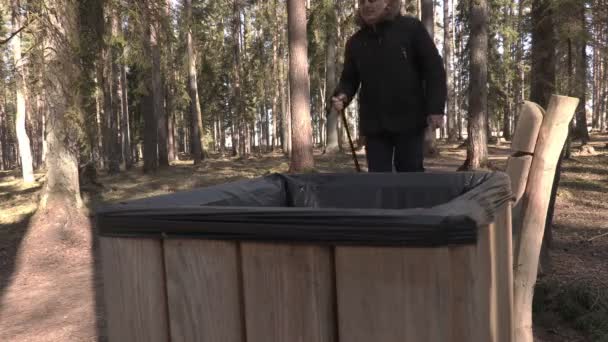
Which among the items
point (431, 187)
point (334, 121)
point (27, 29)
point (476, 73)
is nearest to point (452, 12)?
point (334, 121)

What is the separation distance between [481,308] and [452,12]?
40.3 meters

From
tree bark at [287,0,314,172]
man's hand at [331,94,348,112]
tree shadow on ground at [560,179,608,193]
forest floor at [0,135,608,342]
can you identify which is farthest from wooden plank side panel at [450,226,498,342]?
tree shadow on ground at [560,179,608,193]

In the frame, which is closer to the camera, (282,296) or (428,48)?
(282,296)

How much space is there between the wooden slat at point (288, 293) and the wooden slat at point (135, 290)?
303mm

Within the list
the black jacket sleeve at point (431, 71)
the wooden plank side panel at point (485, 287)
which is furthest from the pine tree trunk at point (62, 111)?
the wooden plank side panel at point (485, 287)

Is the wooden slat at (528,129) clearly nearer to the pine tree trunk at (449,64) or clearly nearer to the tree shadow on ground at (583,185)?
the tree shadow on ground at (583,185)

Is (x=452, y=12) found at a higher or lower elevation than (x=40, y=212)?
higher

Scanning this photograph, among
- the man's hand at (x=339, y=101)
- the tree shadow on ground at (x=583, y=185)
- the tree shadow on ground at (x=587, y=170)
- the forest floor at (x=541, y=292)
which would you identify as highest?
the man's hand at (x=339, y=101)

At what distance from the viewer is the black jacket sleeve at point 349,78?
3.39m

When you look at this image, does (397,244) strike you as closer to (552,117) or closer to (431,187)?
(431,187)

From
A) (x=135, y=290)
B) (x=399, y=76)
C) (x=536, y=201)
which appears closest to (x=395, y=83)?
(x=399, y=76)

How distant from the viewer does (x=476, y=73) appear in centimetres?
1172

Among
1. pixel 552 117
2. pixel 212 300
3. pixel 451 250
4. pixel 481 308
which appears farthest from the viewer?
pixel 552 117

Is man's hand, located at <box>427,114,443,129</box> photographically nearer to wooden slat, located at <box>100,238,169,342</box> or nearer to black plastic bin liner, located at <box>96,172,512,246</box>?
black plastic bin liner, located at <box>96,172,512,246</box>
